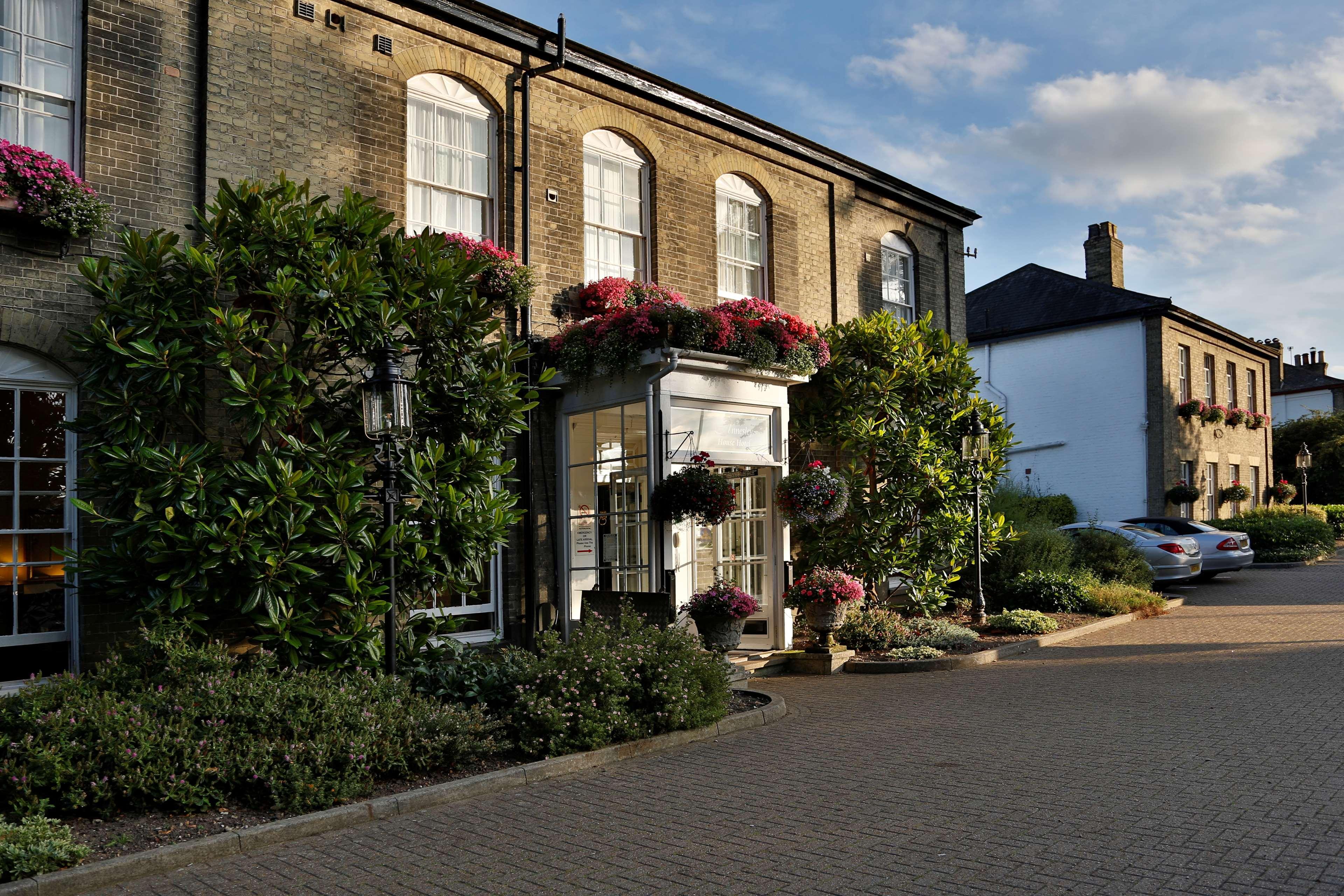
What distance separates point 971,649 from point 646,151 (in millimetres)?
7590

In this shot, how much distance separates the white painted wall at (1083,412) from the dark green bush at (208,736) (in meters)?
22.5

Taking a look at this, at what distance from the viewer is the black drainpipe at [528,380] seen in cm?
1124

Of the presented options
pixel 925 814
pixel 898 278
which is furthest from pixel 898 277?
pixel 925 814

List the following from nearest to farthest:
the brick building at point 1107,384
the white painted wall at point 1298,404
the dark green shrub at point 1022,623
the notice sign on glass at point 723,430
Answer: the notice sign on glass at point 723,430 → the dark green shrub at point 1022,623 → the brick building at point 1107,384 → the white painted wall at point 1298,404

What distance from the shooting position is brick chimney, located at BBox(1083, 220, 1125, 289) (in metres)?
30.8

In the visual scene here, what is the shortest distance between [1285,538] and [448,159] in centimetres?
2341

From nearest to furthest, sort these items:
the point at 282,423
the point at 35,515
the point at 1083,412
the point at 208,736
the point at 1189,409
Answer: the point at 208,736, the point at 35,515, the point at 282,423, the point at 1189,409, the point at 1083,412

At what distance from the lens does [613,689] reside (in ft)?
25.6

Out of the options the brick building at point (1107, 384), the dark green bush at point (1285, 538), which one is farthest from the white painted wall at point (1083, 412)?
the dark green bush at point (1285, 538)

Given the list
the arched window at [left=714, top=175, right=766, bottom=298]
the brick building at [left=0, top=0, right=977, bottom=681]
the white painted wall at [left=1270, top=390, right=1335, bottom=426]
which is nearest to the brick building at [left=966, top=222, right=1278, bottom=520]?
the brick building at [left=0, top=0, right=977, bottom=681]

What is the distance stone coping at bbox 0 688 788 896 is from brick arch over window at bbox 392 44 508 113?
24.5ft

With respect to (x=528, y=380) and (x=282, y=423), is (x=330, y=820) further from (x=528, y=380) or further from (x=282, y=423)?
(x=528, y=380)

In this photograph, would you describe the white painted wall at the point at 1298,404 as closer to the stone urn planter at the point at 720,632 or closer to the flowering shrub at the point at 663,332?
the flowering shrub at the point at 663,332

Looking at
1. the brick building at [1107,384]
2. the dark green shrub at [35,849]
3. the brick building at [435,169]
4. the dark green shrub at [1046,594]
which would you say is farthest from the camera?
the brick building at [1107,384]
